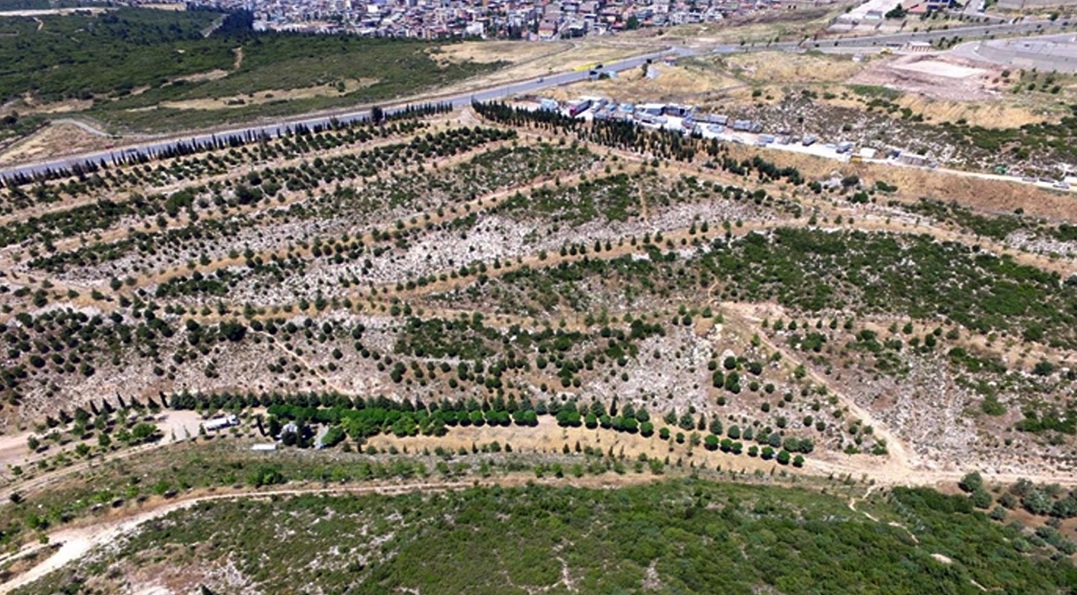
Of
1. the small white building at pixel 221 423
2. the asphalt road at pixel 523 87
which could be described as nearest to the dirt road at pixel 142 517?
the small white building at pixel 221 423

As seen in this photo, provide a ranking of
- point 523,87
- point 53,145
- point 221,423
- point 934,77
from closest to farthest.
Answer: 1. point 221,423
2. point 53,145
3. point 934,77
4. point 523,87

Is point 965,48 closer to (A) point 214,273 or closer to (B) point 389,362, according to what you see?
(B) point 389,362

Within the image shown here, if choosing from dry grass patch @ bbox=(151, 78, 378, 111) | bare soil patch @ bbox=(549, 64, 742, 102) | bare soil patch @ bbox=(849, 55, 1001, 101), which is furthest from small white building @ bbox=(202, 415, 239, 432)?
bare soil patch @ bbox=(849, 55, 1001, 101)

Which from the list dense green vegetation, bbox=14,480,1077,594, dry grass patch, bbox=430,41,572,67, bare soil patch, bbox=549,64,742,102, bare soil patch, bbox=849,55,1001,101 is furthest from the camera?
dry grass patch, bbox=430,41,572,67

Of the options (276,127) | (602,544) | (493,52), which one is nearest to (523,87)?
(276,127)

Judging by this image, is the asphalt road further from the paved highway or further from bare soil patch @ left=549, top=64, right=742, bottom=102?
bare soil patch @ left=549, top=64, right=742, bottom=102

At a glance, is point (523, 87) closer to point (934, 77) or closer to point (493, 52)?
point (493, 52)

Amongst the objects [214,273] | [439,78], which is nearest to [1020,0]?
[439,78]
